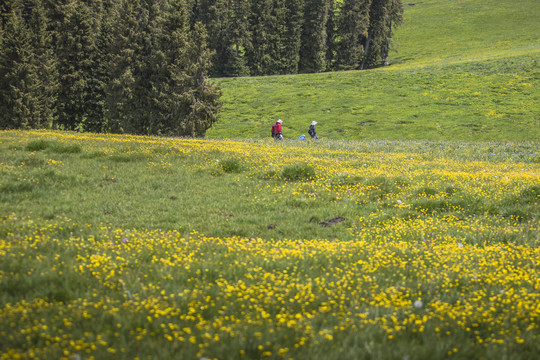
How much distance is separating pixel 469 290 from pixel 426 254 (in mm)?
1315

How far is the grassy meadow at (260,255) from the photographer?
11.7 ft

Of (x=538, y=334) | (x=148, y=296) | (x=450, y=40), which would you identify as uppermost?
(x=450, y=40)

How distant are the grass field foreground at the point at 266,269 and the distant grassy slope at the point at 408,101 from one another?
3203 cm

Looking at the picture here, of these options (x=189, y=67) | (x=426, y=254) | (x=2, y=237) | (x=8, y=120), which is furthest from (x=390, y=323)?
(x=8, y=120)

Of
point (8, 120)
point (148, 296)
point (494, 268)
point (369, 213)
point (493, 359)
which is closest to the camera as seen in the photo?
point (493, 359)

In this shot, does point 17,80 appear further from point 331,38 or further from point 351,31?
point 331,38

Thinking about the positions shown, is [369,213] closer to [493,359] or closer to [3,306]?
[493,359]

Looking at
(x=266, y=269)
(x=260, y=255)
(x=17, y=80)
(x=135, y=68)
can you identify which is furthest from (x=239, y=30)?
(x=266, y=269)

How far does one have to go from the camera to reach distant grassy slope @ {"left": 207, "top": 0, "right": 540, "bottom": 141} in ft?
134

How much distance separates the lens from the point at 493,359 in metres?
3.42

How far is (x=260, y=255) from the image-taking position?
5738mm

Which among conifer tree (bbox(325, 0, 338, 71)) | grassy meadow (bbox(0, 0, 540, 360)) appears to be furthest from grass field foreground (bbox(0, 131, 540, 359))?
Result: conifer tree (bbox(325, 0, 338, 71))

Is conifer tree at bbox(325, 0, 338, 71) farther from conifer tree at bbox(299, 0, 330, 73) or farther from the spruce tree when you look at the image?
the spruce tree

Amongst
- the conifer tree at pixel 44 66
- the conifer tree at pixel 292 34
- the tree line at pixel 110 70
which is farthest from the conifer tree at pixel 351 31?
the conifer tree at pixel 44 66
